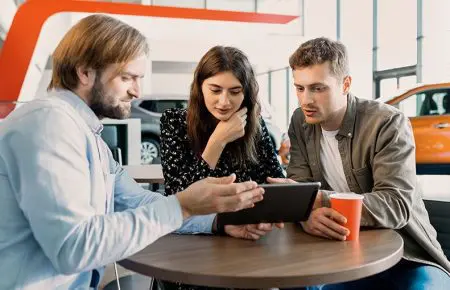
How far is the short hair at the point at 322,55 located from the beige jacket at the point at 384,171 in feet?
0.42

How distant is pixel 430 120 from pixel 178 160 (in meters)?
4.51

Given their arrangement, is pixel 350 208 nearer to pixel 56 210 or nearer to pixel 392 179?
pixel 392 179

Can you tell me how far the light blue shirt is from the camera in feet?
2.94

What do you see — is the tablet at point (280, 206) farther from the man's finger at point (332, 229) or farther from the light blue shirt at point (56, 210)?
the light blue shirt at point (56, 210)

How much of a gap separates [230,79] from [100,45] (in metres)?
0.79

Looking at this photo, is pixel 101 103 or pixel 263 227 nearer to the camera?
pixel 101 103

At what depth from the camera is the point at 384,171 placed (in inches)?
58.8

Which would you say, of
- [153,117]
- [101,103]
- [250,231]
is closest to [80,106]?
[101,103]

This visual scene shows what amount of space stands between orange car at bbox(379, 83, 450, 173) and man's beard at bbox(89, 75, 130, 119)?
4787 millimetres

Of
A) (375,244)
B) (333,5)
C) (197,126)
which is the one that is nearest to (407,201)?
(375,244)

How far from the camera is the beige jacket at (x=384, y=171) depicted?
1.42 metres

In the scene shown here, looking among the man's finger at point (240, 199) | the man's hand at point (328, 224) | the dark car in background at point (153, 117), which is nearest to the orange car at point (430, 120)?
the dark car in background at point (153, 117)

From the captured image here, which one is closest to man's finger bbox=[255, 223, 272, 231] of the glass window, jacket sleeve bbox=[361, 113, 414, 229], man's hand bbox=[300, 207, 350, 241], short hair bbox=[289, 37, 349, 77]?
man's hand bbox=[300, 207, 350, 241]

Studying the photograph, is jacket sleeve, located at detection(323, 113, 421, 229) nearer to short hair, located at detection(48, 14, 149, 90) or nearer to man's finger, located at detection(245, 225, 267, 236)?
man's finger, located at detection(245, 225, 267, 236)
